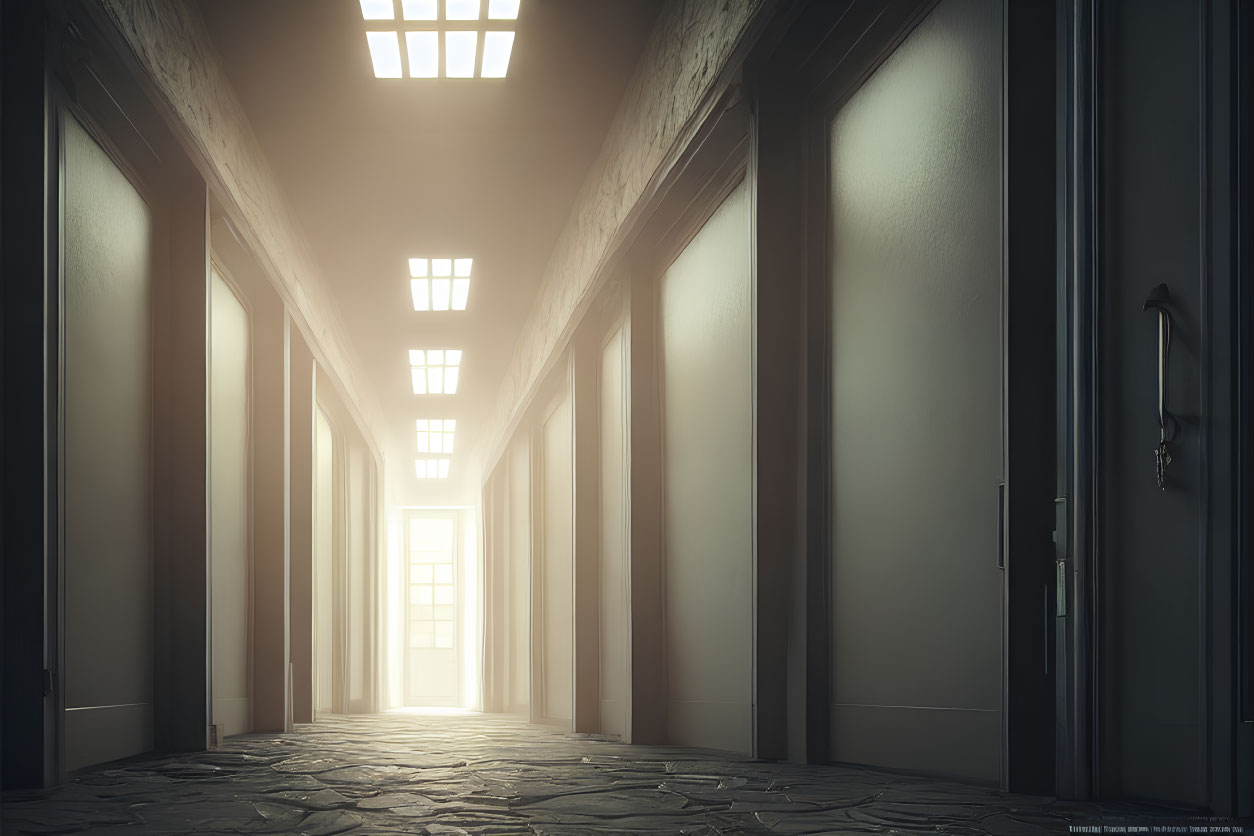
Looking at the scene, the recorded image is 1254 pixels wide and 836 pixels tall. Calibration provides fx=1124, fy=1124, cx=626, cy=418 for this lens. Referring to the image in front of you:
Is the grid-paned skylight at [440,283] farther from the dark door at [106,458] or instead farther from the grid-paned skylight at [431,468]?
the grid-paned skylight at [431,468]

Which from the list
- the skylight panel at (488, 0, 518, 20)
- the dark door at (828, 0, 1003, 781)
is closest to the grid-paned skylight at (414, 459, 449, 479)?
the skylight panel at (488, 0, 518, 20)

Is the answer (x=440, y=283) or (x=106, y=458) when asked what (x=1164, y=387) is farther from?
(x=440, y=283)

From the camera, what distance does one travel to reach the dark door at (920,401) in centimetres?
284

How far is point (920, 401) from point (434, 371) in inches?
351

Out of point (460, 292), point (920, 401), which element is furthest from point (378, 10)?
point (460, 292)

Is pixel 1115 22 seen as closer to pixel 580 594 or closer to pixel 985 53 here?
pixel 985 53

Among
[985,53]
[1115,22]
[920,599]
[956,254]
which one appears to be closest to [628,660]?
[920,599]

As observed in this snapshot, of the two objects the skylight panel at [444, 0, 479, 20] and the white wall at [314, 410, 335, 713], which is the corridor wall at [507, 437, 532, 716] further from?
the skylight panel at [444, 0, 479, 20]

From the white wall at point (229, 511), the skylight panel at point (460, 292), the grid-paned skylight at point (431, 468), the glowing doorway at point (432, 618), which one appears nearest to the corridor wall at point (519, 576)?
the skylight panel at point (460, 292)

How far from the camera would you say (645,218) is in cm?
553

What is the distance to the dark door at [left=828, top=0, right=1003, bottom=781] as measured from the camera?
9.32 feet

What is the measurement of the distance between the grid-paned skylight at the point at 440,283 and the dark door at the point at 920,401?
4.97 metres

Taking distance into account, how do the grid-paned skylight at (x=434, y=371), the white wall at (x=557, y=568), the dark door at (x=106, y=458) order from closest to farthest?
the dark door at (x=106, y=458), the white wall at (x=557, y=568), the grid-paned skylight at (x=434, y=371)

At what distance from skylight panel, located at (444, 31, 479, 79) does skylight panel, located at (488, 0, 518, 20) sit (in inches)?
8.3
